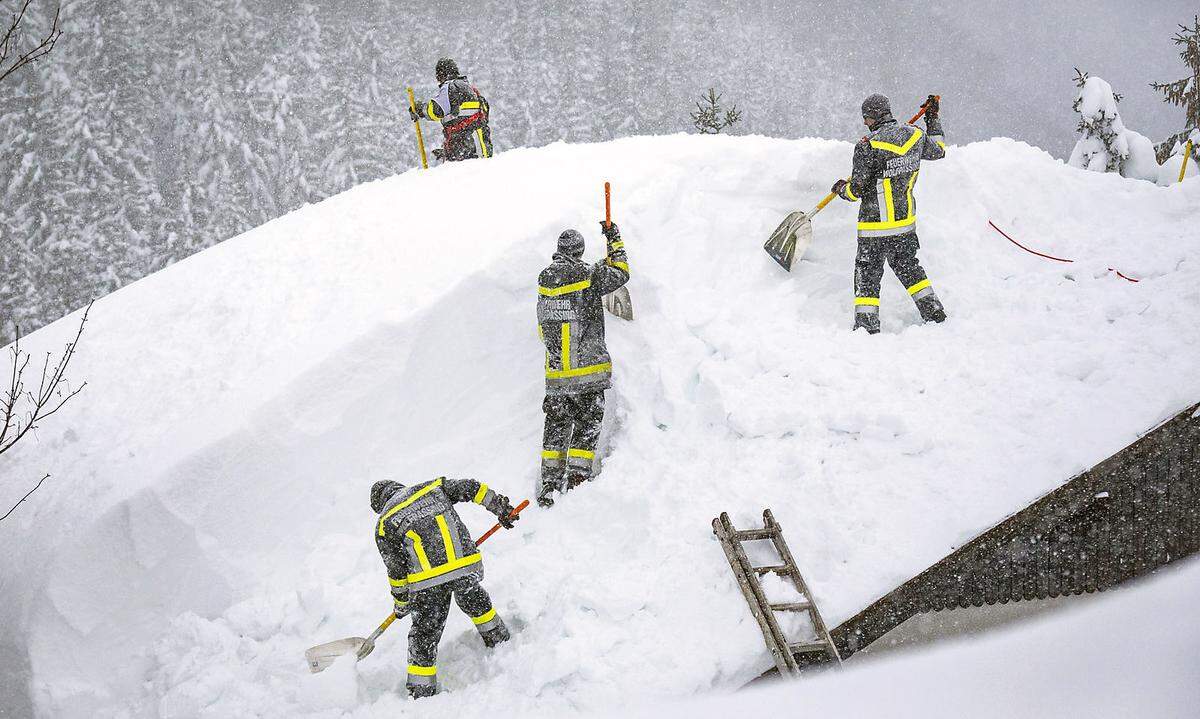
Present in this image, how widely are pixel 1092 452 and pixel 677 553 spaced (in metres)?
2.52

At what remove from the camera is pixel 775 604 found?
3.95 meters

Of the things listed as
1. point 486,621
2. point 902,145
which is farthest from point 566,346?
point 902,145

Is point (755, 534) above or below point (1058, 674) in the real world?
below

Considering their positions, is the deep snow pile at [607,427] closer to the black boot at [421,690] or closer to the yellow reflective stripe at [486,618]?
the black boot at [421,690]

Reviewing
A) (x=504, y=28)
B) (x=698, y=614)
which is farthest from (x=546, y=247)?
(x=504, y=28)

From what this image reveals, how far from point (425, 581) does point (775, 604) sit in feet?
6.88

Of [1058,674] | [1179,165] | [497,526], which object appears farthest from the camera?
[1179,165]

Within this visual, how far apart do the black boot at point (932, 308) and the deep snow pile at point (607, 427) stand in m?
0.12

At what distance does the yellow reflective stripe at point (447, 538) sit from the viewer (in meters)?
4.34

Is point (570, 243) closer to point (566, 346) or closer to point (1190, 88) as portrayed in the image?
point (566, 346)

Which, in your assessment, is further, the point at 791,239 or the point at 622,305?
the point at 791,239

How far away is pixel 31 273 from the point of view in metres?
23.0

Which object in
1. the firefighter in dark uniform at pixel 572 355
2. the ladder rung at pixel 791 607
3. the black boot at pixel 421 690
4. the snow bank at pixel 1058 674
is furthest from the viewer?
the firefighter in dark uniform at pixel 572 355

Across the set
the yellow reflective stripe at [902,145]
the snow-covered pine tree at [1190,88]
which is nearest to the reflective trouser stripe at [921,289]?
the yellow reflective stripe at [902,145]
